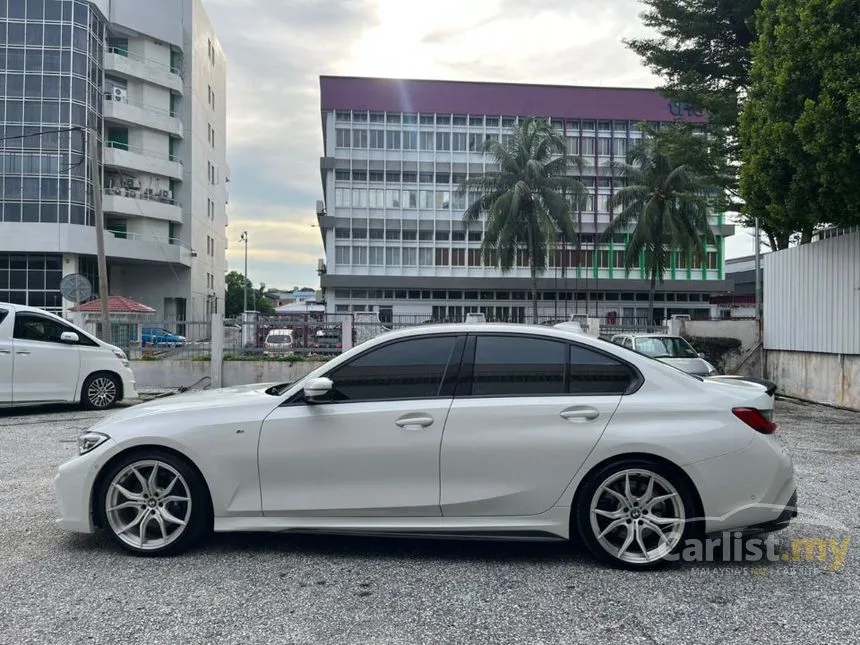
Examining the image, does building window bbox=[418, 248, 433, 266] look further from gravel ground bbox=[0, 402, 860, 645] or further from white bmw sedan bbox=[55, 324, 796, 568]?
white bmw sedan bbox=[55, 324, 796, 568]

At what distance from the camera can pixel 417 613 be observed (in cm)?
353

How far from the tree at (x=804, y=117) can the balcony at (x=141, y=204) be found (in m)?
42.8

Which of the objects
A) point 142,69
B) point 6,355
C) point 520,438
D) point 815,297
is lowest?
point 520,438

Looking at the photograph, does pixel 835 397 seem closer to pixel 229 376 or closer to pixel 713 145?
Result: pixel 713 145

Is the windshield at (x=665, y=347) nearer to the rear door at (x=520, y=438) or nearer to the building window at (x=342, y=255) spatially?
the rear door at (x=520, y=438)

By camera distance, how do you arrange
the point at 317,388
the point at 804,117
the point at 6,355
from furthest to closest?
the point at 804,117, the point at 6,355, the point at 317,388

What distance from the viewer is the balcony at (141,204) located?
46.1 metres

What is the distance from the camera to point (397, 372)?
14.4 ft

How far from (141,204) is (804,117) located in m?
45.2

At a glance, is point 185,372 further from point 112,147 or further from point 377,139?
point 377,139

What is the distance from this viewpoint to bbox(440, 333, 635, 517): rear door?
409cm

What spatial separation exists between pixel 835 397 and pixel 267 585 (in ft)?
42.5

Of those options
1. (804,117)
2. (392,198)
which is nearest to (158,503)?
(804,117)

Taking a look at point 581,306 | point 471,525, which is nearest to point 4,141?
point 581,306
